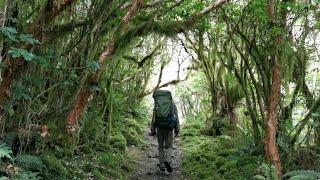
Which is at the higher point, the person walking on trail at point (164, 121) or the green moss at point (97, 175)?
the person walking on trail at point (164, 121)

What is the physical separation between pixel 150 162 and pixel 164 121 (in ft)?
6.62

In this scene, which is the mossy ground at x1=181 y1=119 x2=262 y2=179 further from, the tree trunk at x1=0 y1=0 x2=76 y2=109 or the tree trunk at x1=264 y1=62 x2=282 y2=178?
the tree trunk at x1=0 y1=0 x2=76 y2=109

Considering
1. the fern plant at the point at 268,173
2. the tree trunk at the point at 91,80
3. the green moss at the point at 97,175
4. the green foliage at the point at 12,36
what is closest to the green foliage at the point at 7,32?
the green foliage at the point at 12,36

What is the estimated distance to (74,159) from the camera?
8.90 m

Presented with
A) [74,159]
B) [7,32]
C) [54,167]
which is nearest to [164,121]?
[74,159]

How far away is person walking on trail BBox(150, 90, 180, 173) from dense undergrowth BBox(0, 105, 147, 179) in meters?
0.88

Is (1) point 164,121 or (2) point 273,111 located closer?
(2) point 273,111

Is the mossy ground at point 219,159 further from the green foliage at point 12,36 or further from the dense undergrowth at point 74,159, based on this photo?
the green foliage at point 12,36

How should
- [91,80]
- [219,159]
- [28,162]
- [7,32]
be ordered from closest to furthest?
[7,32], [28,162], [91,80], [219,159]

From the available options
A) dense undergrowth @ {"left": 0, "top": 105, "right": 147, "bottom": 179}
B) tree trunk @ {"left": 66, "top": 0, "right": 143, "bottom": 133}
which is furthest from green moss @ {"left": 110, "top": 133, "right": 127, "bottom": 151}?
tree trunk @ {"left": 66, "top": 0, "right": 143, "bottom": 133}

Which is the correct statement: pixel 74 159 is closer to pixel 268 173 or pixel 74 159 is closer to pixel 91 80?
pixel 91 80

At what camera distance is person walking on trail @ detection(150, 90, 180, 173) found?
9.35m

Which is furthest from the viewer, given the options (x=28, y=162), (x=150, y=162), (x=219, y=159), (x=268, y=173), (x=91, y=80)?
(x=150, y=162)

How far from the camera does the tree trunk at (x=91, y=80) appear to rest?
726 cm
